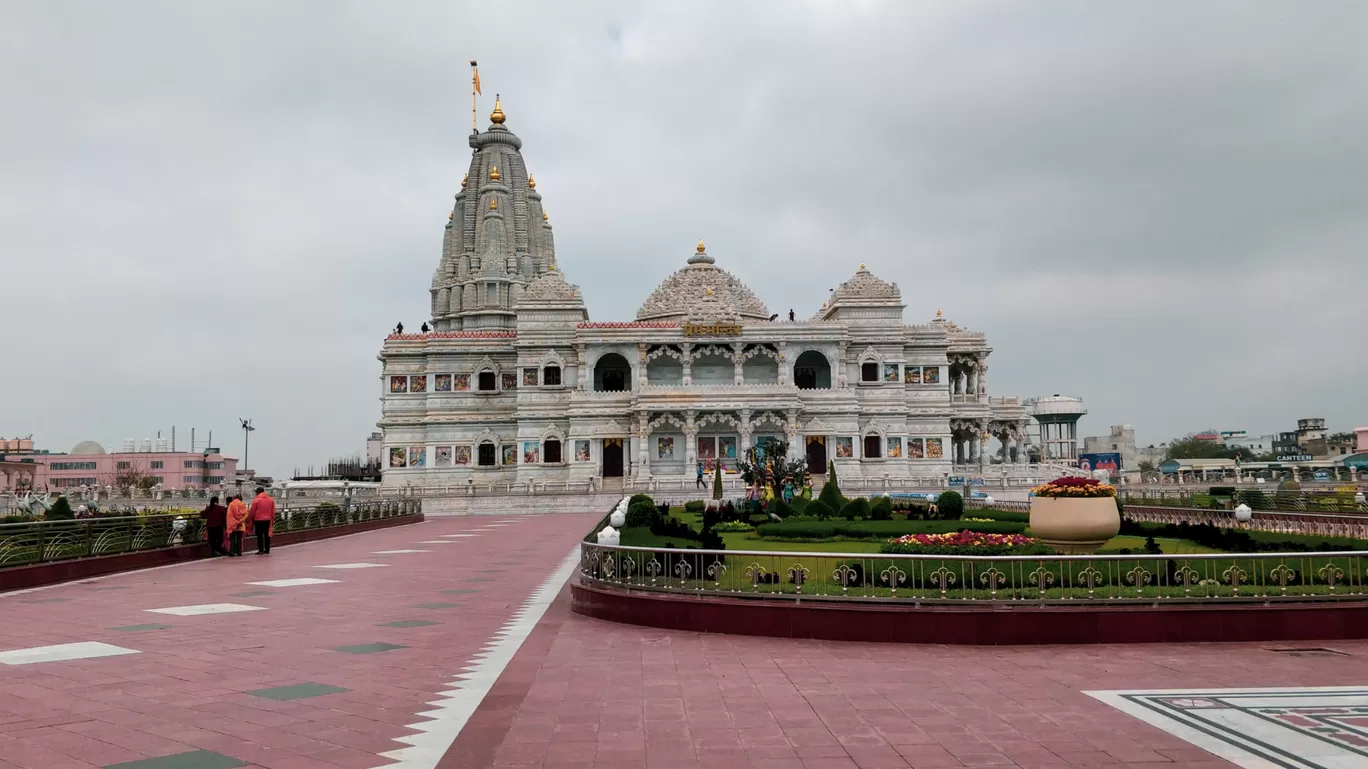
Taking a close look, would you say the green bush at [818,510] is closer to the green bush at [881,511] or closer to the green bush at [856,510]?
the green bush at [856,510]

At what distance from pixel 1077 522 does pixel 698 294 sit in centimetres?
5185

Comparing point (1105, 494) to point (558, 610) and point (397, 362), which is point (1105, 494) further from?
point (397, 362)

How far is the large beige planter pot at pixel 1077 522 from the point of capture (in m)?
15.3

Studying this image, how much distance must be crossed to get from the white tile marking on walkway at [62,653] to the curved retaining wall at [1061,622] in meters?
7.23

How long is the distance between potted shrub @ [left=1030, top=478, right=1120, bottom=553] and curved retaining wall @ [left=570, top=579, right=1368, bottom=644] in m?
4.26

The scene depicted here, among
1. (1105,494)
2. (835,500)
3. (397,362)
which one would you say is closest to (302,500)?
(397,362)

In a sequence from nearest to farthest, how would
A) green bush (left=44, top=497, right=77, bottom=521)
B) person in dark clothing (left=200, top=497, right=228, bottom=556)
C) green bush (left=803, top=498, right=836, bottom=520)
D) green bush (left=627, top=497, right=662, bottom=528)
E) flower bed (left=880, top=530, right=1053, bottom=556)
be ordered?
flower bed (left=880, top=530, right=1053, bottom=556) → green bush (left=627, top=497, right=662, bottom=528) → person in dark clothing (left=200, top=497, right=228, bottom=556) → green bush (left=44, top=497, right=77, bottom=521) → green bush (left=803, top=498, right=836, bottom=520)

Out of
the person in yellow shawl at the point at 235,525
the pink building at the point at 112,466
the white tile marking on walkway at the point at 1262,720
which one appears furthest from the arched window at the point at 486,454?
the pink building at the point at 112,466

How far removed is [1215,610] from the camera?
10.9 m

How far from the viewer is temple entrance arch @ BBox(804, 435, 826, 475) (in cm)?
5991

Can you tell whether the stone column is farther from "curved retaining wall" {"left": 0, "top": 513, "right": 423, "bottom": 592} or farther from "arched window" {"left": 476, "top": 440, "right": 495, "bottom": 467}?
"curved retaining wall" {"left": 0, "top": 513, "right": 423, "bottom": 592}

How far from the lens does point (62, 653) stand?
10.3 meters

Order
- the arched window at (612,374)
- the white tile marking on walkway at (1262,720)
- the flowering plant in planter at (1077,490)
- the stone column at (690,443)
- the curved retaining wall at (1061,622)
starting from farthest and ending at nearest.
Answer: the arched window at (612,374)
the stone column at (690,443)
the flowering plant in planter at (1077,490)
the curved retaining wall at (1061,622)
the white tile marking on walkway at (1262,720)

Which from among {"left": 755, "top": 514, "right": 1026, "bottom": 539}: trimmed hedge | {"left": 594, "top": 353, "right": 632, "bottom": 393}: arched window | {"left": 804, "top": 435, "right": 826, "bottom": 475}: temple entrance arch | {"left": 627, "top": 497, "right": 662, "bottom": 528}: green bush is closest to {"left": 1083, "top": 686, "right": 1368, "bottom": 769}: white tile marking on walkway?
{"left": 755, "top": 514, "right": 1026, "bottom": 539}: trimmed hedge
